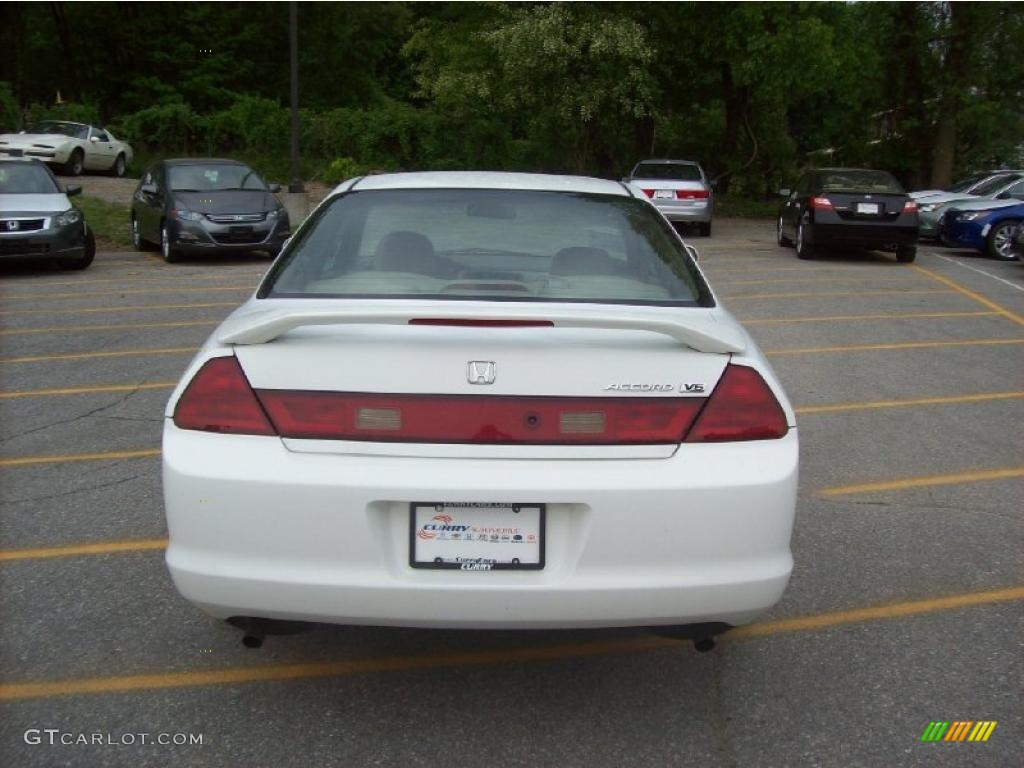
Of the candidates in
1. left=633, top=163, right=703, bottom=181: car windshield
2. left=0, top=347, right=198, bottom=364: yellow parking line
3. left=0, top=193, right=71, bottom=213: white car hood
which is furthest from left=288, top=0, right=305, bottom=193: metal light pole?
left=0, top=347, right=198, bottom=364: yellow parking line

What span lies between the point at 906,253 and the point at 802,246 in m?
1.61

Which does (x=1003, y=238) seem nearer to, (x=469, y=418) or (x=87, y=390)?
(x=87, y=390)

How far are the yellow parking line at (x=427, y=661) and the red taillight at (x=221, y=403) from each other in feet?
3.12

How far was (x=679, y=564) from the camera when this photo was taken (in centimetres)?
304

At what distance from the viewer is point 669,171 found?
75.5ft

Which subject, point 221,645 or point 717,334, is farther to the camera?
point 221,645

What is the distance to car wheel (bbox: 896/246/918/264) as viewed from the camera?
1739 cm

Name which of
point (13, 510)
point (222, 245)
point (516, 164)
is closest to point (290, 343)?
point (13, 510)

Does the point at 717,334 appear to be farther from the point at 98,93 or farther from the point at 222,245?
the point at 98,93

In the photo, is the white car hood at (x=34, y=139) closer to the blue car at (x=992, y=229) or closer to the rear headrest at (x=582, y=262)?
the blue car at (x=992, y=229)

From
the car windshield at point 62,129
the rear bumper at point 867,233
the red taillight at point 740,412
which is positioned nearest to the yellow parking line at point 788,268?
the rear bumper at point 867,233

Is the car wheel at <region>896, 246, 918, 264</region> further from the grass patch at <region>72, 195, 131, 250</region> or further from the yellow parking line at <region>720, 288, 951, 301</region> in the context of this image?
the grass patch at <region>72, 195, 131, 250</region>

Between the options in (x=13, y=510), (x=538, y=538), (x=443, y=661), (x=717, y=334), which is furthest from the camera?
(x=13, y=510)

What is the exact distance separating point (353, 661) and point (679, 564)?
4.28 feet
